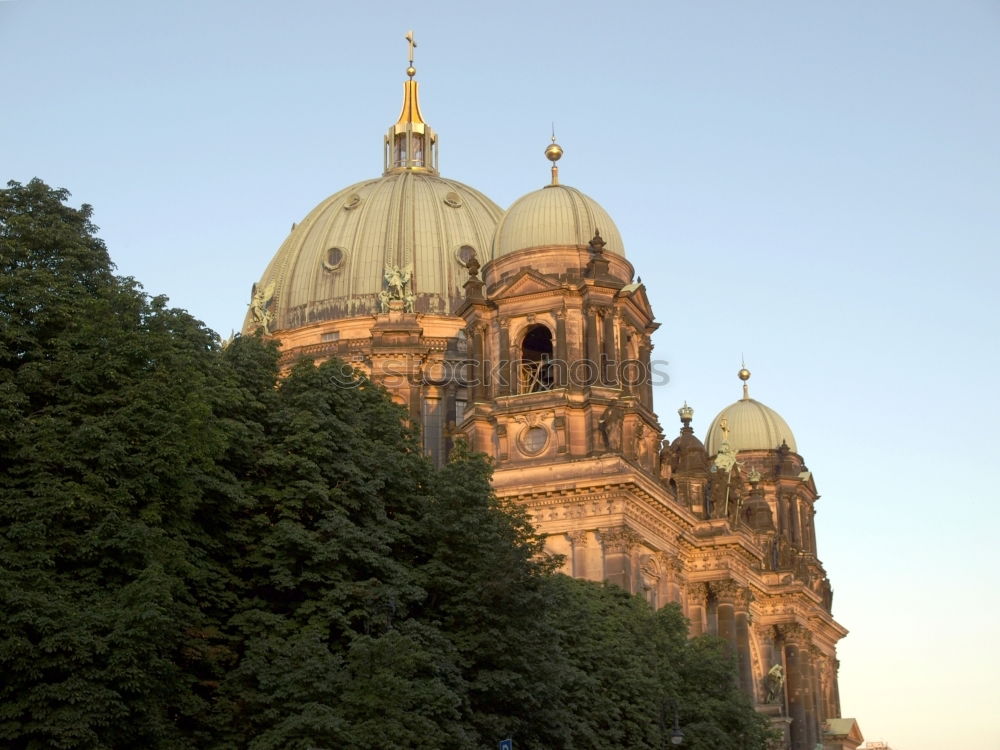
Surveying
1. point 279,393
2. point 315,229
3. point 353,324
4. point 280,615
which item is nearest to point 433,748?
point 280,615

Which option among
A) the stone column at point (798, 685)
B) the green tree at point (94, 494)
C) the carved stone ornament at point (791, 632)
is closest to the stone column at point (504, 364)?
the green tree at point (94, 494)

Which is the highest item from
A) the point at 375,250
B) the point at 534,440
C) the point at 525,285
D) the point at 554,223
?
the point at 375,250

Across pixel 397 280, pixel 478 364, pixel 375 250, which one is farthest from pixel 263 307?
pixel 478 364

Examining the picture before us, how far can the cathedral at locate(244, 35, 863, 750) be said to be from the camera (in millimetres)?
66375

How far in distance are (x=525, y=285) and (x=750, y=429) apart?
46145 mm

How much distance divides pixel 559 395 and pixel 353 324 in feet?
75.3

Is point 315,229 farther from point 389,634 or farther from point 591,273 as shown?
point 389,634

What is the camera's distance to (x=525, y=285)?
70.7m

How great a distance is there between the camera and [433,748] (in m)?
36.6

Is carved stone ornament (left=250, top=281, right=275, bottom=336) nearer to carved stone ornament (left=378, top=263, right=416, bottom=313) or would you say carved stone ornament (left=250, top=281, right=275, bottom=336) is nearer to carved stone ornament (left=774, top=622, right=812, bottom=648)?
carved stone ornament (left=378, top=263, right=416, bottom=313)

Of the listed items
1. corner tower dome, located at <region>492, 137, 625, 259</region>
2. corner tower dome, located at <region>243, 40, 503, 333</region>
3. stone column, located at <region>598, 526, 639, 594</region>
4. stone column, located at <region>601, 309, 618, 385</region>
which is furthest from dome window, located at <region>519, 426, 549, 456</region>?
corner tower dome, located at <region>243, 40, 503, 333</region>

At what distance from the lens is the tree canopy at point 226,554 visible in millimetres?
33094

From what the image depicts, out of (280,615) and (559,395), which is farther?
(559,395)

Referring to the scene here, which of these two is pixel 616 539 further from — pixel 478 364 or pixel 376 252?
pixel 376 252
